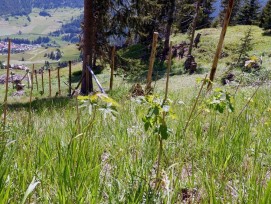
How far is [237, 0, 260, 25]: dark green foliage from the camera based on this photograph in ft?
157

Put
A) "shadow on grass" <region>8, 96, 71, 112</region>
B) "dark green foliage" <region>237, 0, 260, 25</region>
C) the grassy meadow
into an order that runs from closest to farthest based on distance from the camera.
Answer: the grassy meadow → "shadow on grass" <region>8, 96, 71, 112</region> → "dark green foliage" <region>237, 0, 260, 25</region>

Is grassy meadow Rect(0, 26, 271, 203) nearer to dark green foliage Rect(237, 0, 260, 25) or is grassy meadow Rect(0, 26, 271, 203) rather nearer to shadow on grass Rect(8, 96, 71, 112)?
shadow on grass Rect(8, 96, 71, 112)

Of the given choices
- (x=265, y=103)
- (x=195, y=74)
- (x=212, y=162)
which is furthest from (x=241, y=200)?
(x=195, y=74)

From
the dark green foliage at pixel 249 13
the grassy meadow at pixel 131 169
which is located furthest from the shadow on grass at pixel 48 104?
the dark green foliage at pixel 249 13

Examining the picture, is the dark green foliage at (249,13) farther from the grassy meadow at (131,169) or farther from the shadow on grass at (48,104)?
the grassy meadow at (131,169)

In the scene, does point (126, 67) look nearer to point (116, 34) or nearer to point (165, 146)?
point (116, 34)

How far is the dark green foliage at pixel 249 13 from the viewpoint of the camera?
47.7m

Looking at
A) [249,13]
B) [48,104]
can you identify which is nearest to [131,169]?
[48,104]

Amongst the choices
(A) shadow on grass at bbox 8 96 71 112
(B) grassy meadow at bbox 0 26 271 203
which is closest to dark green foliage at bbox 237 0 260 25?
(A) shadow on grass at bbox 8 96 71 112

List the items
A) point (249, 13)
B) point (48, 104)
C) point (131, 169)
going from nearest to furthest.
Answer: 1. point (131, 169)
2. point (48, 104)
3. point (249, 13)

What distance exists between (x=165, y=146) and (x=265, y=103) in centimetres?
242

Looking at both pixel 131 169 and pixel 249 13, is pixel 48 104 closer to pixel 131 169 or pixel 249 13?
pixel 131 169

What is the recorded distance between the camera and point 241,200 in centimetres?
147

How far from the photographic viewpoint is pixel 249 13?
1892 inches
